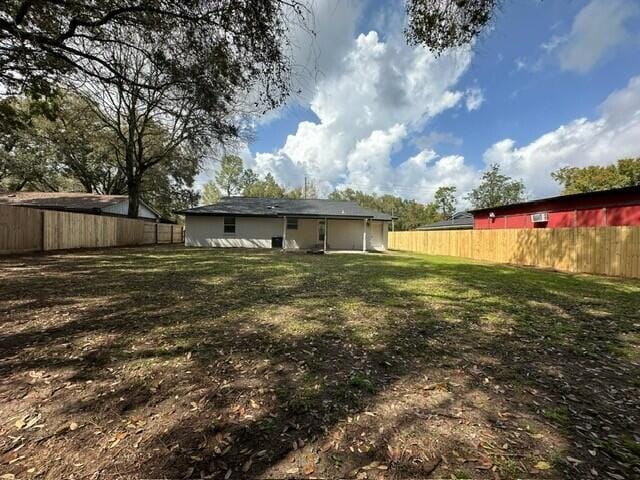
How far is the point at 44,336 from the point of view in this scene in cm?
350

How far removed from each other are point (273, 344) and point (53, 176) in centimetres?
3392

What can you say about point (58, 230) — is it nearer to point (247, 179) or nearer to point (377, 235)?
point (377, 235)

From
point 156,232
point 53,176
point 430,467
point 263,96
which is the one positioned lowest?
point 430,467

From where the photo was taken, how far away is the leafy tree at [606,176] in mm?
28531

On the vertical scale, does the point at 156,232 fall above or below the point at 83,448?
above

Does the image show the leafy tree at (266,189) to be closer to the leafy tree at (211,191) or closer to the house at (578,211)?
the leafy tree at (211,191)

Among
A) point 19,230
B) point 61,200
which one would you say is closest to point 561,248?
point 19,230

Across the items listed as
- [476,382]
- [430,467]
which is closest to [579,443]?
[476,382]

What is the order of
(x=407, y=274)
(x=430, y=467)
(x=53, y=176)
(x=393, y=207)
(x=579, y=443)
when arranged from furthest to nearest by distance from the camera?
(x=393, y=207) → (x=53, y=176) → (x=407, y=274) → (x=579, y=443) → (x=430, y=467)

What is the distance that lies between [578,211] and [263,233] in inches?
648

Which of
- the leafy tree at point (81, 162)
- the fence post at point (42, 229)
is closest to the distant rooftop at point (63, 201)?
the leafy tree at point (81, 162)

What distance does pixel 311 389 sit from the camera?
2.57 metres

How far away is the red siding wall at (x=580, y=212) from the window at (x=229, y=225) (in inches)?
661

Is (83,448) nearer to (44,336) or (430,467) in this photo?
(430,467)
